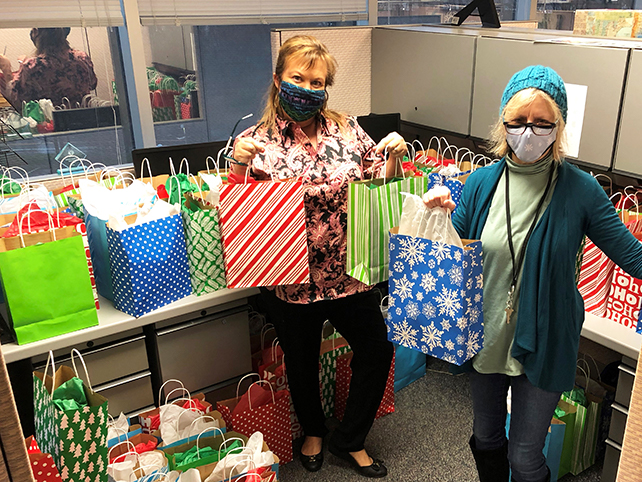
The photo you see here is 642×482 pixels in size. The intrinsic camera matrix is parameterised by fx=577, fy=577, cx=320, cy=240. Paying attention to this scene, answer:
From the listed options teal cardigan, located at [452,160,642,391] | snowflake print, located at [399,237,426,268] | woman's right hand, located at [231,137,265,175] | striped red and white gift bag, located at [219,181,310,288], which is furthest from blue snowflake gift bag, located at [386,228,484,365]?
woman's right hand, located at [231,137,265,175]

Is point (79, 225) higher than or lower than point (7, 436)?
lower

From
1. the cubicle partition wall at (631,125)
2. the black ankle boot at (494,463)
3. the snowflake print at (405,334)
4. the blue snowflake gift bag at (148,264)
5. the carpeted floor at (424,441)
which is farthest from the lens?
the carpeted floor at (424,441)

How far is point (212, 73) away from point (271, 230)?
Result: 356 cm

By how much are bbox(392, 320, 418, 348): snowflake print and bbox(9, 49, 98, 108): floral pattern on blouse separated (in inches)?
85.0

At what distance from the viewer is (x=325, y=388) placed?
2.32m

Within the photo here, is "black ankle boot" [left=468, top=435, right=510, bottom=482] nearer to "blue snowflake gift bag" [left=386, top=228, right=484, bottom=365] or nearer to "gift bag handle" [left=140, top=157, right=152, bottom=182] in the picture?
"blue snowflake gift bag" [left=386, top=228, right=484, bottom=365]

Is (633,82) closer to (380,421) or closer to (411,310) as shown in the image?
(411,310)

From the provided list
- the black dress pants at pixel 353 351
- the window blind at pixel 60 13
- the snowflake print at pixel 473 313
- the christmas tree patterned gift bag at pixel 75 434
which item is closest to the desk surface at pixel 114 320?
the black dress pants at pixel 353 351

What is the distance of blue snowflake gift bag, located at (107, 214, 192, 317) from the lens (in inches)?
68.3

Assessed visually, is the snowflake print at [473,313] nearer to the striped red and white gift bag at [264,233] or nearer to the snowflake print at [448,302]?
the snowflake print at [448,302]

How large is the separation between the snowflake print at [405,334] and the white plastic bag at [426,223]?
24 cm

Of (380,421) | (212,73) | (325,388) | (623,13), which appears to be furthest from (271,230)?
(212,73)

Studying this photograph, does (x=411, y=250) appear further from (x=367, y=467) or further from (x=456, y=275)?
(x=367, y=467)

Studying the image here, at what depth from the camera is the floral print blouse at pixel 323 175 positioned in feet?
5.70
